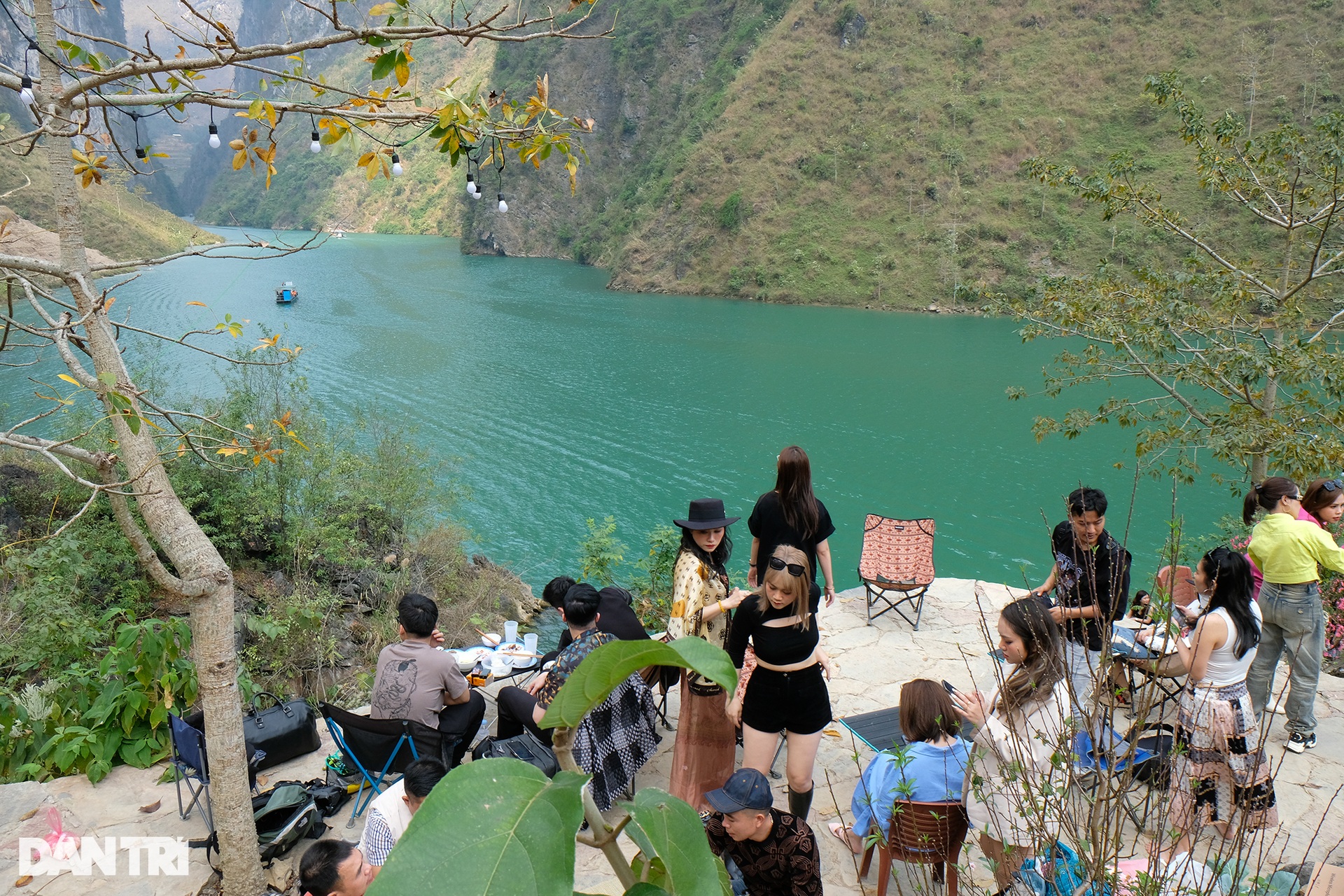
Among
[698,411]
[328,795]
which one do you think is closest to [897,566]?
[328,795]

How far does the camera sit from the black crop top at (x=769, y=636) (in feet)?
9.93

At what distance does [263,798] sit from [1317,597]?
15.7 feet

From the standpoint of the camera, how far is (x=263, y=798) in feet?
11.9

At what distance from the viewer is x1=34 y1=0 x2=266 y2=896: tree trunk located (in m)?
2.50

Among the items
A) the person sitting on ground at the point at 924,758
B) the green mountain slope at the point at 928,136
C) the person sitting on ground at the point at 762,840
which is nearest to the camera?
the person sitting on ground at the point at 762,840

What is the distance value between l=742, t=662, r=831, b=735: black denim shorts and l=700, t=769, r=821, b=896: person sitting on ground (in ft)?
1.56

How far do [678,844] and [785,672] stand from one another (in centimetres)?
261

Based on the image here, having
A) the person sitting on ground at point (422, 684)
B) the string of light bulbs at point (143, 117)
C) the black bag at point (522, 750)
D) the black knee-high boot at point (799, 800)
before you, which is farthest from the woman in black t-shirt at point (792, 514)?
the string of light bulbs at point (143, 117)

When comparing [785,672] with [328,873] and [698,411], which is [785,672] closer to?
[328,873]

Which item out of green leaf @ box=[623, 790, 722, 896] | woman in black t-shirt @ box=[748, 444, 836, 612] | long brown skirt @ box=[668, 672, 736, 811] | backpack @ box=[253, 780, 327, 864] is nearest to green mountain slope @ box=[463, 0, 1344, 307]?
woman in black t-shirt @ box=[748, 444, 836, 612]

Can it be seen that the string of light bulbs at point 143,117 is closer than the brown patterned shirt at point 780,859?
Yes

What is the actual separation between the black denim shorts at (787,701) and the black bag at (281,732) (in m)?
2.37

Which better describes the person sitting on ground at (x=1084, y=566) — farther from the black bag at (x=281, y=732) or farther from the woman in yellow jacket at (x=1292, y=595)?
the black bag at (x=281, y=732)

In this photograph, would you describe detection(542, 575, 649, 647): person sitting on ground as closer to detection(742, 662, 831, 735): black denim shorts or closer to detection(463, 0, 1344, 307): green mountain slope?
detection(742, 662, 831, 735): black denim shorts
